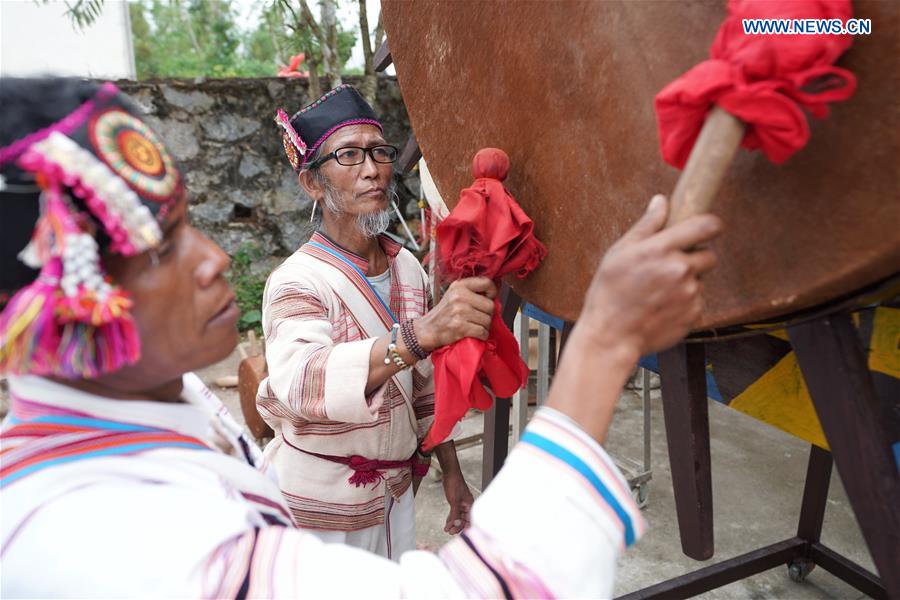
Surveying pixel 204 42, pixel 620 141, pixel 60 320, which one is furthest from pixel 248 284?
pixel 204 42

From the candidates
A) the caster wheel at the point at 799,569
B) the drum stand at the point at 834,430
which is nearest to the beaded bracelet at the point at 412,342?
the drum stand at the point at 834,430

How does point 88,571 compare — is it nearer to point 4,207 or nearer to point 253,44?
point 4,207

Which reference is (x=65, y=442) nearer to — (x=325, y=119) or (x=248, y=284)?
(x=325, y=119)

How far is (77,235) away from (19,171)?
0.31 ft

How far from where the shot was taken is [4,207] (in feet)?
2.27

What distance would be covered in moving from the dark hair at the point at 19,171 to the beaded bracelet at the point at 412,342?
77cm

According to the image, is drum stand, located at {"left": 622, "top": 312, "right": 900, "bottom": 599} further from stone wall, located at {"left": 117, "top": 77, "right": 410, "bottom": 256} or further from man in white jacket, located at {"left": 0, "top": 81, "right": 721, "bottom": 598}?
stone wall, located at {"left": 117, "top": 77, "right": 410, "bottom": 256}

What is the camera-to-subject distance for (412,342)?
138 cm

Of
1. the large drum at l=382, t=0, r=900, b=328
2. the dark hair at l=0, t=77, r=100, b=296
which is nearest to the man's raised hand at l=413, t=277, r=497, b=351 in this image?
the large drum at l=382, t=0, r=900, b=328

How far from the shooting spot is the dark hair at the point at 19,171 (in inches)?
27.3

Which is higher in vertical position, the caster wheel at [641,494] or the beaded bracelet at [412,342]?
the beaded bracelet at [412,342]

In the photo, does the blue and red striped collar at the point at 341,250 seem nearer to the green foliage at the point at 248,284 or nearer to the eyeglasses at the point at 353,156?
the eyeglasses at the point at 353,156

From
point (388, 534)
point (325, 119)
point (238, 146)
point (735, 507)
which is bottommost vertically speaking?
point (735, 507)

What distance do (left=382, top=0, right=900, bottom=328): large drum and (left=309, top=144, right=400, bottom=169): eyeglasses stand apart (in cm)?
31
